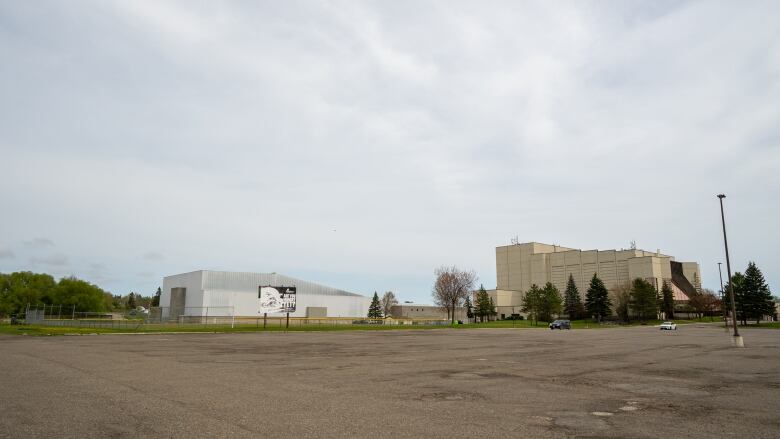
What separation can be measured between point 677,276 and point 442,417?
139 metres

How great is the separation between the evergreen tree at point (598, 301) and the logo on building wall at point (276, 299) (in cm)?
6978

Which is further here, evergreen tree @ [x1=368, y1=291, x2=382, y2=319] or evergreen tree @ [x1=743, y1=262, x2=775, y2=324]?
evergreen tree @ [x1=368, y1=291, x2=382, y2=319]

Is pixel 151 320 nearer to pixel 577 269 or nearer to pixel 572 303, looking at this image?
pixel 572 303

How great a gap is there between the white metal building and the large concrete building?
46018 millimetres

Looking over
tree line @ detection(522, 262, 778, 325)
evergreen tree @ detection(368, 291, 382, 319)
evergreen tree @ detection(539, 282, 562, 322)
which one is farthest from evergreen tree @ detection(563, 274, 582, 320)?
evergreen tree @ detection(368, 291, 382, 319)

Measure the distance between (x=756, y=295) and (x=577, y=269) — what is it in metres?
45.5

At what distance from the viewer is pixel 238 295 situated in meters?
95.7

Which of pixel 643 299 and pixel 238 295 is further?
pixel 643 299

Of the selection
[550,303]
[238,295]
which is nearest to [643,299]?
[550,303]

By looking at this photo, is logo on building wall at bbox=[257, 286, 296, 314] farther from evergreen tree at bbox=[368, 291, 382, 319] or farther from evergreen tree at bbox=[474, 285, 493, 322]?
evergreen tree at bbox=[368, 291, 382, 319]

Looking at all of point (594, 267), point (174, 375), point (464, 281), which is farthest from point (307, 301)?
point (174, 375)

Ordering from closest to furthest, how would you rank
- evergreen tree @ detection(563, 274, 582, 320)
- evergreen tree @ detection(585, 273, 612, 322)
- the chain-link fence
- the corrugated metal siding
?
the chain-link fence, the corrugated metal siding, evergreen tree @ detection(585, 273, 612, 322), evergreen tree @ detection(563, 274, 582, 320)

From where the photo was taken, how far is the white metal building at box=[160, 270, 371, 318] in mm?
92312

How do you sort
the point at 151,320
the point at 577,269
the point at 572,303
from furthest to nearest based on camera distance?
the point at 577,269
the point at 572,303
the point at 151,320
